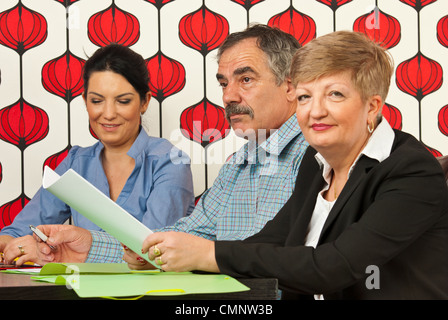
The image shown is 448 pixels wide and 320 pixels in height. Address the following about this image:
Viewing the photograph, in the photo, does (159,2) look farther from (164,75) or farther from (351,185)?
(351,185)

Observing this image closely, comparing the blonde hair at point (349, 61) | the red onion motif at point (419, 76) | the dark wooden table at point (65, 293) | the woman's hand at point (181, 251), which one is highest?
the red onion motif at point (419, 76)

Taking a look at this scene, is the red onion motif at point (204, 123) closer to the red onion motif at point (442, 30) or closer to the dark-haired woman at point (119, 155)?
the dark-haired woman at point (119, 155)

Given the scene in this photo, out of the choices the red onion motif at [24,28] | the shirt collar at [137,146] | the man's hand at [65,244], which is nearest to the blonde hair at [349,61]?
the man's hand at [65,244]

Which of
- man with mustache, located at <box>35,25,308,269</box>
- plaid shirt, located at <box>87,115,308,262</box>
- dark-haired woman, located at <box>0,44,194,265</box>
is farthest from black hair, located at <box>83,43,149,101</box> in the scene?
plaid shirt, located at <box>87,115,308,262</box>

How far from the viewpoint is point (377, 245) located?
1.09m

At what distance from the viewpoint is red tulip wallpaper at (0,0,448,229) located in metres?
2.66

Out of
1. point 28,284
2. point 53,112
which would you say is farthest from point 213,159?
point 28,284

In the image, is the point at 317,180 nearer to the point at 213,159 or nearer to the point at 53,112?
the point at 213,159

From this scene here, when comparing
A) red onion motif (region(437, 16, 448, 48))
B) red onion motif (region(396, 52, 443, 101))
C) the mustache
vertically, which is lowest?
the mustache

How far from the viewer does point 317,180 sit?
142 cm

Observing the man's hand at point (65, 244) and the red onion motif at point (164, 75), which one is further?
the red onion motif at point (164, 75)

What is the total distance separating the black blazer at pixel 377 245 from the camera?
3.50 ft

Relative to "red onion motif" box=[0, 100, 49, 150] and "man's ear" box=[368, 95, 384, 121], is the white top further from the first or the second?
"red onion motif" box=[0, 100, 49, 150]

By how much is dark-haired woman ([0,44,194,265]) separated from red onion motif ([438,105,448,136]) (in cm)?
116
